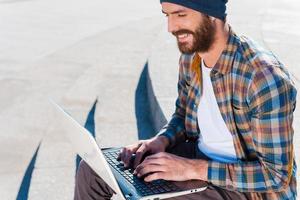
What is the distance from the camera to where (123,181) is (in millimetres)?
2322

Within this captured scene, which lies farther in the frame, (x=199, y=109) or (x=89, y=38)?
(x=89, y=38)

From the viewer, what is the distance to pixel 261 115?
2.09 meters

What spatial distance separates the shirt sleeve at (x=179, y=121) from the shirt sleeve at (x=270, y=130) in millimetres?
622

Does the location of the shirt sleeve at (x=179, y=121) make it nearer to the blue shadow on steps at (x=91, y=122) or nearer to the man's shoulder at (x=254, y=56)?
the man's shoulder at (x=254, y=56)

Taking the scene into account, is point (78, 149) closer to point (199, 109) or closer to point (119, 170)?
point (119, 170)

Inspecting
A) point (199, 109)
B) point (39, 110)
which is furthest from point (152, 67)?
point (199, 109)

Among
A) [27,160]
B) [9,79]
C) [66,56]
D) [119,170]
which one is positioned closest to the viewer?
[119,170]

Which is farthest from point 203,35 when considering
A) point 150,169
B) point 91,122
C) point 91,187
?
point 91,122

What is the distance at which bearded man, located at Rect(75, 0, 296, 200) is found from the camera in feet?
6.89

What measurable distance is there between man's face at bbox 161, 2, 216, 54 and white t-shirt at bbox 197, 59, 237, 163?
15 cm

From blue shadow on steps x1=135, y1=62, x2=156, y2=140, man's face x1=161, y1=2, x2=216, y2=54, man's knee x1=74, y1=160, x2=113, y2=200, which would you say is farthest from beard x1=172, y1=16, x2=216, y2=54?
blue shadow on steps x1=135, y1=62, x2=156, y2=140

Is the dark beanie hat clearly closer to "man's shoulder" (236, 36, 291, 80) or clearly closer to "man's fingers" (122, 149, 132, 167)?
"man's shoulder" (236, 36, 291, 80)

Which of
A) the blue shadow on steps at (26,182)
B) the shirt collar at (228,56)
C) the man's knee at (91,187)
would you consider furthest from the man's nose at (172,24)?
the blue shadow on steps at (26,182)

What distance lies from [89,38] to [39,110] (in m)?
3.75
